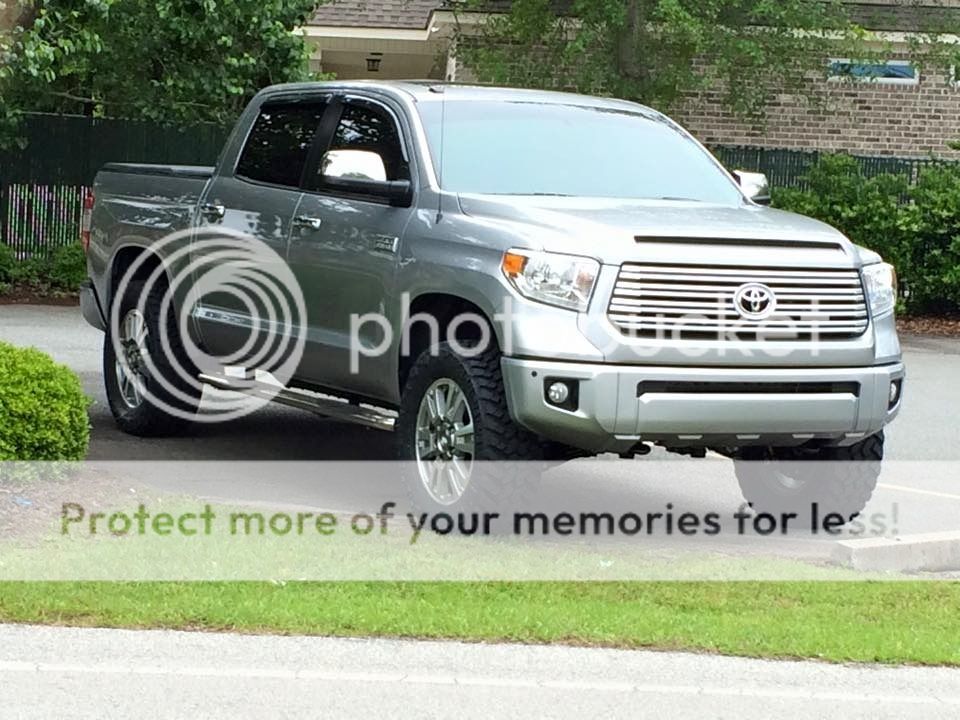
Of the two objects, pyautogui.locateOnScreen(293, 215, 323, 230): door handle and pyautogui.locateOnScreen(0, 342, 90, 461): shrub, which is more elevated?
pyautogui.locateOnScreen(293, 215, 323, 230): door handle

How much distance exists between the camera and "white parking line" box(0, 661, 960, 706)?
225 inches

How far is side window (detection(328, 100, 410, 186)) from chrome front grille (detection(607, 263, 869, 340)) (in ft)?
5.60

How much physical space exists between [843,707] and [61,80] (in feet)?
65.1

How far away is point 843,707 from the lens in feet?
18.4

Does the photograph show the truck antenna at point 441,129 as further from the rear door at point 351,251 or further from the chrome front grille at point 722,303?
the chrome front grille at point 722,303

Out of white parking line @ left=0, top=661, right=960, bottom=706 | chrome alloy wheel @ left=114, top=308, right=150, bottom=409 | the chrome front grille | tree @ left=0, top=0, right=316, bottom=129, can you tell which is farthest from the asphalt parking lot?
tree @ left=0, top=0, right=316, bottom=129

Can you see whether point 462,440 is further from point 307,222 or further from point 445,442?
point 307,222

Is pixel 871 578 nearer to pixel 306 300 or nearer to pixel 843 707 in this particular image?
pixel 843 707

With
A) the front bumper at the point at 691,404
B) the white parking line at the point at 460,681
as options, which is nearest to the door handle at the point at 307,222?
the front bumper at the point at 691,404

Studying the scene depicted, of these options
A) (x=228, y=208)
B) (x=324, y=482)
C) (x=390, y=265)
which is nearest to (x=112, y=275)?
(x=228, y=208)

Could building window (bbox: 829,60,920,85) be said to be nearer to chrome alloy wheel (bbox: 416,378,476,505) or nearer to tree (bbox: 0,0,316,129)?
tree (bbox: 0,0,316,129)

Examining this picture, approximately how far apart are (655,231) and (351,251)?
70.8 inches

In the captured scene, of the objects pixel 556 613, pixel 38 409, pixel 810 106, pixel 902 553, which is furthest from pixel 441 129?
pixel 810 106

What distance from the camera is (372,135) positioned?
9297 millimetres
